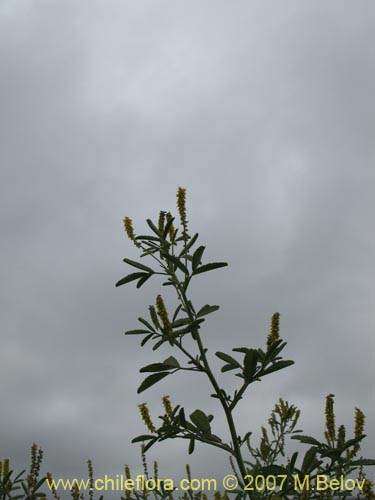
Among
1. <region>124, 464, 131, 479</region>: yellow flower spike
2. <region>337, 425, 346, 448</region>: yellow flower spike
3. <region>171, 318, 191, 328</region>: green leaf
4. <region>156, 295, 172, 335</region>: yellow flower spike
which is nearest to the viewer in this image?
<region>337, 425, 346, 448</region>: yellow flower spike

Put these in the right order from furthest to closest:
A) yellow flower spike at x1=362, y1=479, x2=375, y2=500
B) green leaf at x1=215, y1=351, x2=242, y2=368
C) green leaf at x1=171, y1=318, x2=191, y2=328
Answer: green leaf at x1=215, y1=351, x2=242, y2=368, green leaf at x1=171, y1=318, x2=191, y2=328, yellow flower spike at x1=362, y1=479, x2=375, y2=500

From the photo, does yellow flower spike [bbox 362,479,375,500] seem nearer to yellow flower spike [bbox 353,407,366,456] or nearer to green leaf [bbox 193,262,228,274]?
yellow flower spike [bbox 353,407,366,456]

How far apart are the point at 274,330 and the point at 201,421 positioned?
0.70 m

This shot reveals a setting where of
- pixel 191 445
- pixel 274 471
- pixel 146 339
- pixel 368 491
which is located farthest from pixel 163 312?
pixel 368 491

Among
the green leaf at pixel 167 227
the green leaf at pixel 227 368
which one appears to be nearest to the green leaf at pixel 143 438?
the green leaf at pixel 227 368

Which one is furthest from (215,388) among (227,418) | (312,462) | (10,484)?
(10,484)

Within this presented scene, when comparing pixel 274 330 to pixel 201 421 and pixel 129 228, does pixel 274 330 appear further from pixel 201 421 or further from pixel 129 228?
pixel 129 228

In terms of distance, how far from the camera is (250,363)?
10.3ft

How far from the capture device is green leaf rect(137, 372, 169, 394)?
336 cm

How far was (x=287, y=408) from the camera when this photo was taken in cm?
475

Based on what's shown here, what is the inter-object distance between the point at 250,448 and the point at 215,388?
253 centimetres

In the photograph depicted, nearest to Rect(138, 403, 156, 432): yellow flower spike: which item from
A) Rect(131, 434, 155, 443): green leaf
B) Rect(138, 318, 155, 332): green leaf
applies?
Rect(131, 434, 155, 443): green leaf

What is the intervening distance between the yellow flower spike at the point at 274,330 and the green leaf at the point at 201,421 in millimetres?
564

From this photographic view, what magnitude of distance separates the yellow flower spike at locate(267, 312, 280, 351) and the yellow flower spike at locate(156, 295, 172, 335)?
0.61 m
